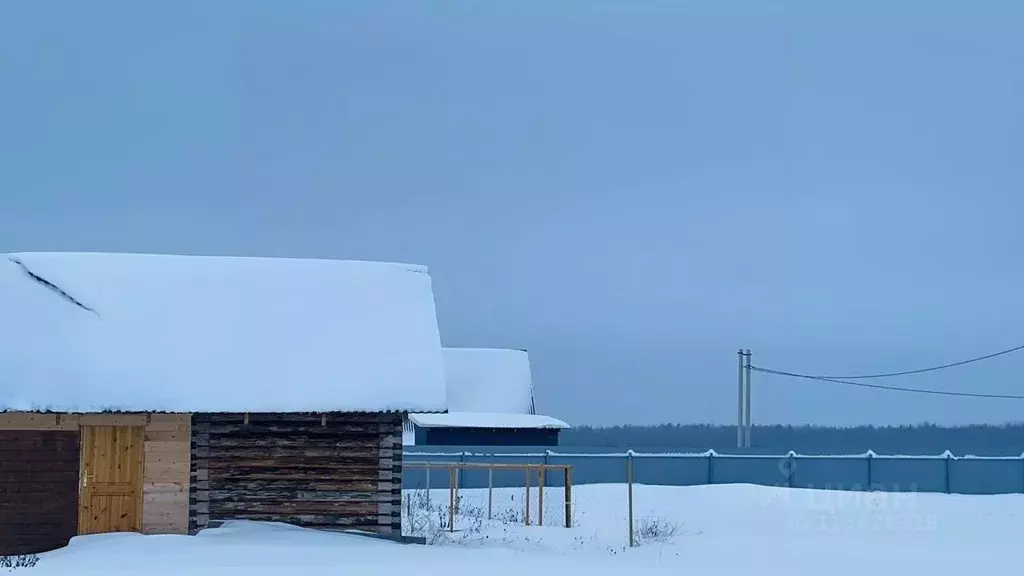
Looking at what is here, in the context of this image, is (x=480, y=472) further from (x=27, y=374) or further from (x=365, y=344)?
(x=27, y=374)

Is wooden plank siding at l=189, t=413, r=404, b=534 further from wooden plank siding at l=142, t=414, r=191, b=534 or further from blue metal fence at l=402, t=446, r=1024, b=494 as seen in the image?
blue metal fence at l=402, t=446, r=1024, b=494

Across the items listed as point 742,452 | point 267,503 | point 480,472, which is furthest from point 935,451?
point 267,503

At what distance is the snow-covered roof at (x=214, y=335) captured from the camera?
66.7 ft

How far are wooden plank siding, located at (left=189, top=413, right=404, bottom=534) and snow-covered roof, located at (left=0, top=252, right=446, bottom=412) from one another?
614 mm

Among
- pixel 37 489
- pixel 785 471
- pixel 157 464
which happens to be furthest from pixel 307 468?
pixel 785 471

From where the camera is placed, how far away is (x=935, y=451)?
59.4m

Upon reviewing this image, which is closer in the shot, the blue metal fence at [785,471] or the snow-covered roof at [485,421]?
the blue metal fence at [785,471]

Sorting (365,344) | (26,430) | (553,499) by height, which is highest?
(365,344)

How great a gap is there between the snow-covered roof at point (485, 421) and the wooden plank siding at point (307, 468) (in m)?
25.0

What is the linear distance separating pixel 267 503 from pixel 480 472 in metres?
17.0

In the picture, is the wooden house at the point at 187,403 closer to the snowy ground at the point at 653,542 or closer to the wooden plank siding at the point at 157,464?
the wooden plank siding at the point at 157,464

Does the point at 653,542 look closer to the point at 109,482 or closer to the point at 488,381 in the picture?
the point at 109,482

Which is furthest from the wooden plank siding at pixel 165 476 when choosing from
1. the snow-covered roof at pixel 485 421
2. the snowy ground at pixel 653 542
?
the snow-covered roof at pixel 485 421

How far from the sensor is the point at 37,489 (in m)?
20.1
